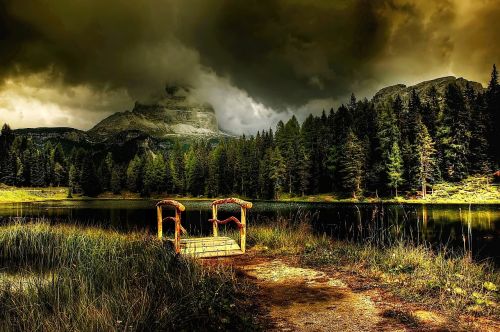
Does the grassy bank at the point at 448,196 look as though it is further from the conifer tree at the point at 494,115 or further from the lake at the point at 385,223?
the lake at the point at 385,223

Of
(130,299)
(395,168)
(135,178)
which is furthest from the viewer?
(135,178)

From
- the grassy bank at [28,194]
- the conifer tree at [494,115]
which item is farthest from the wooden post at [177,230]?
the grassy bank at [28,194]

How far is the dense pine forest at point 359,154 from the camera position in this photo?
63750 millimetres

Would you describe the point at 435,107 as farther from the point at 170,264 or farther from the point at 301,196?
the point at 170,264

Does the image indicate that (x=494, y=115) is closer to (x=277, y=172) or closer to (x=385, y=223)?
(x=277, y=172)

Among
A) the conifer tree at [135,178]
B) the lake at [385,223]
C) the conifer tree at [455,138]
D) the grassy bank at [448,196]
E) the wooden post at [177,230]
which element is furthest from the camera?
the conifer tree at [135,178]

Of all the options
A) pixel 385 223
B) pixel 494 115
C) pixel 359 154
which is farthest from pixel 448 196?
A: pixel 385 223

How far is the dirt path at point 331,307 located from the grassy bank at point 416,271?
69cm

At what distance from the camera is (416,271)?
9156 millimetres

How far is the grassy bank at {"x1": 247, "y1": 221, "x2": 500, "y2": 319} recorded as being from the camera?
276 inches

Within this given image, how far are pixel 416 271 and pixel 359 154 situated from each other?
60.6 meters

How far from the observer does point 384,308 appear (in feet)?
22.2

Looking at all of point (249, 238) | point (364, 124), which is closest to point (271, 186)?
point (364, 124)

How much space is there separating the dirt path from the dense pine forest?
160 ft
